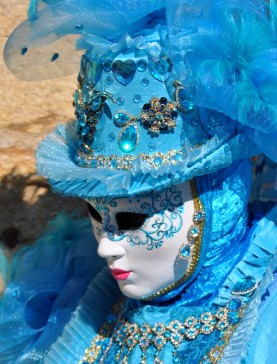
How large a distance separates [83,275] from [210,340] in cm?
49

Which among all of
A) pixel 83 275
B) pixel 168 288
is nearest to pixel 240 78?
pixel 168 288

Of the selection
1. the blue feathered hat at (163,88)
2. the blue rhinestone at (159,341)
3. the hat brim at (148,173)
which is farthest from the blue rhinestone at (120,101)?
the blue rhinestone at (159,341)

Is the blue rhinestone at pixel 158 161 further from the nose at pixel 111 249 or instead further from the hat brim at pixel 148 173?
the nose at pixel 111 249

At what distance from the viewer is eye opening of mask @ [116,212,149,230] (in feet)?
4.33

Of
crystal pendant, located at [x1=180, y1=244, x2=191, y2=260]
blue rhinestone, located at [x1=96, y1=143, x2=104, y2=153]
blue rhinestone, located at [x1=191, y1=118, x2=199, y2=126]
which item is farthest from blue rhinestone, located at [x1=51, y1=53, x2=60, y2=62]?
crystal pendant, located at [x1=180, y1=244, x2=191, y2=260]

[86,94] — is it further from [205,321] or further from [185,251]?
[205,321]

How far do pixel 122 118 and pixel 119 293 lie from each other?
0.53 metres

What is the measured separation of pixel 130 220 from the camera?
1.33 meters

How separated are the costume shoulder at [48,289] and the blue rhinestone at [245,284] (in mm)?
380

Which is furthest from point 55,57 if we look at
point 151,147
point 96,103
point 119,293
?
point 119,293

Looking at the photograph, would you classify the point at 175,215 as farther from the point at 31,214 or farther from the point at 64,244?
the point at 31,214

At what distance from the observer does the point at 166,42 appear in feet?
4.11

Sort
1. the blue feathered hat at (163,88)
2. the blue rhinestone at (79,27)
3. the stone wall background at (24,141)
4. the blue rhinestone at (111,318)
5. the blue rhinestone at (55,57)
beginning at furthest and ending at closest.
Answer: the stone wall background at (24,141) → the blue rhinestone at (111,318) → the blue rhinestone at (55,57) → the blue rhinestone at (79,27) → the blue feathered hat at (163,88)

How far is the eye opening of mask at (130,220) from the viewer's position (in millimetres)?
1321
